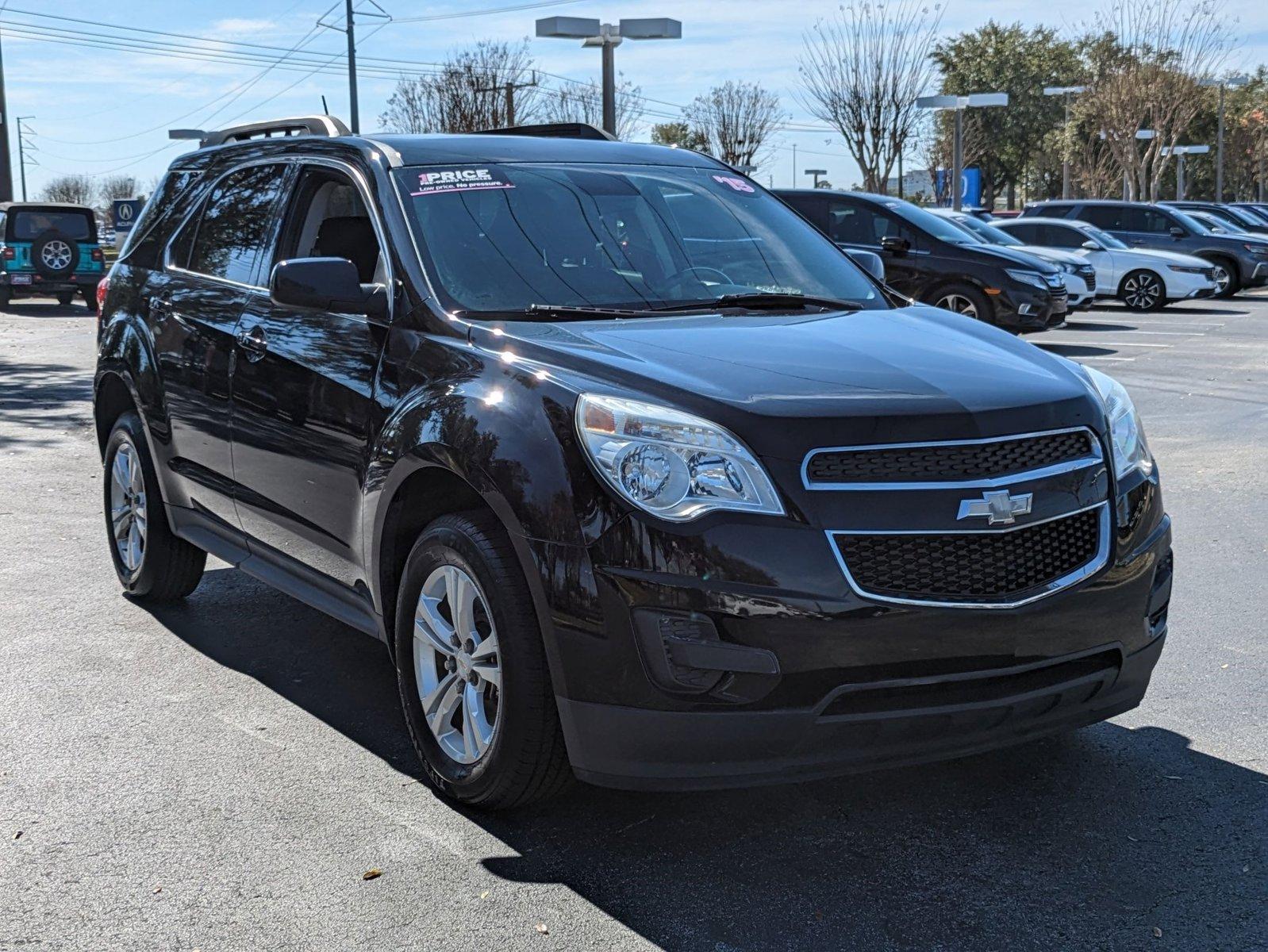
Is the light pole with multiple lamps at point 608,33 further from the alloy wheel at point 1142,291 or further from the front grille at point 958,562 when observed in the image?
the front grille at point 958,562

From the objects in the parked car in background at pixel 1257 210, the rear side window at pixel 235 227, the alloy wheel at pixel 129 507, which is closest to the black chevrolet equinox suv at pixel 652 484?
the rear side window at pixel 235 227

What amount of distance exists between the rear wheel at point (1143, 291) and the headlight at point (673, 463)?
904 inches

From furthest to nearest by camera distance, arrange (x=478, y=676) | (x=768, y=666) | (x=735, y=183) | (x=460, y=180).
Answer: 1. (x=735, y=183)
2. (x=460, y=180)
3. (x=478, y=676)
4. (x=768, y=666)

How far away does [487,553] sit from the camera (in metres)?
3.59

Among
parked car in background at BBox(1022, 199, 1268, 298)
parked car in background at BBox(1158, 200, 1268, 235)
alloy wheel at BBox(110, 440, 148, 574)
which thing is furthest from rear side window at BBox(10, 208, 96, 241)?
parked car in background at BBox(1158, 200, 1268, 235)

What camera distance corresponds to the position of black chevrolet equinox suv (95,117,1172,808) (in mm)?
3270

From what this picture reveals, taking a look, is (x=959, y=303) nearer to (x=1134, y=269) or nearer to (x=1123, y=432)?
(x=1134, y=269)

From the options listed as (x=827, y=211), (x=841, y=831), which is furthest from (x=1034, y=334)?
(x=841, y=831)

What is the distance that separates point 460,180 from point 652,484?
67.8 inches

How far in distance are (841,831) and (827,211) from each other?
1483 cm

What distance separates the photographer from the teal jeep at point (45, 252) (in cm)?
2537

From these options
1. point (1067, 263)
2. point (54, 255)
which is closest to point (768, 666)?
point (1067, 263)

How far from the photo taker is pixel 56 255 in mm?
25562

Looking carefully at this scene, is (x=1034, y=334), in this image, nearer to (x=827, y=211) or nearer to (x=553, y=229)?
(x=827, y=211)
